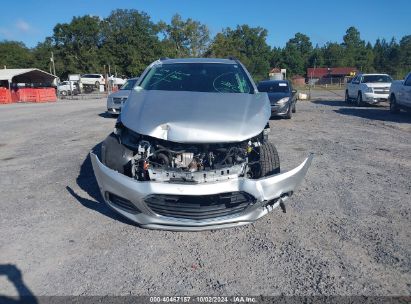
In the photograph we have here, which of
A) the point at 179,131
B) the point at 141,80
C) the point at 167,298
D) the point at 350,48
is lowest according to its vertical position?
the point at 167,298

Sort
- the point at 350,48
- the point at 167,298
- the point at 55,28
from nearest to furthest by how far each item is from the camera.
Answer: the point at 167,298 < the point at 55,28 < the point at 350,48

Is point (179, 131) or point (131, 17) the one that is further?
point (131, 17)

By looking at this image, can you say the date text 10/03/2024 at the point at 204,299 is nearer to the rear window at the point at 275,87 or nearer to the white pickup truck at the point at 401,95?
the rear window at the point at 275,87

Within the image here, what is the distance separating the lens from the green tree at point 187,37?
2768 inches

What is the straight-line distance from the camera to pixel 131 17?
271 ft

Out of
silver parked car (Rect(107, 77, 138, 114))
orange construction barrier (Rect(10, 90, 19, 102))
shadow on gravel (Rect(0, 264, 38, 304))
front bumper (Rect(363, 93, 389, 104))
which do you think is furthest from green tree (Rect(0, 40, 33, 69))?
shadow on gravel (Rect(0, 264, 38, 304))

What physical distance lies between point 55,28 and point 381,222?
87.1 m

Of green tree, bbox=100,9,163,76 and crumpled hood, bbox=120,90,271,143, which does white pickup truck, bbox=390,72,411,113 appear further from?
green tree, bbox=100,9,163,76

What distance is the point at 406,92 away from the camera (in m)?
13.2

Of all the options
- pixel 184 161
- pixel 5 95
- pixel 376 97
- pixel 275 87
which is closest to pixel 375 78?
pixel 376 97

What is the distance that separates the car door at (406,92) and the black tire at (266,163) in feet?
36.6

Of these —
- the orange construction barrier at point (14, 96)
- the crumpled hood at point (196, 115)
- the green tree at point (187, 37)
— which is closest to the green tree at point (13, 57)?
the green tree at point (187, 37)

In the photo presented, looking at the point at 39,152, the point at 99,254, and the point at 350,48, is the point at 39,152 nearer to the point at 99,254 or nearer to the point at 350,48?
the point at 99,254

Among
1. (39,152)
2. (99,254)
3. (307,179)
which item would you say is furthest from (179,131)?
(39,152)
